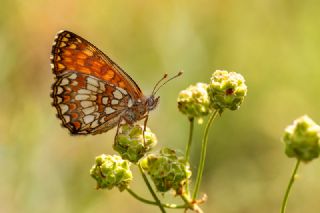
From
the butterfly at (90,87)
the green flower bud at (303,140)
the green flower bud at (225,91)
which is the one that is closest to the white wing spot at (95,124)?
the butterfly at (90,87)

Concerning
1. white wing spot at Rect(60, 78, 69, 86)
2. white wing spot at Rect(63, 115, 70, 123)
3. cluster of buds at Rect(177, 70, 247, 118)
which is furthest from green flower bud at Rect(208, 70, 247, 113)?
white wing spot at Rect(60, 78, 69, 86)

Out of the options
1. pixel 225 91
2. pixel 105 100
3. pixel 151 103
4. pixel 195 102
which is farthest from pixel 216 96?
pixel 105 100

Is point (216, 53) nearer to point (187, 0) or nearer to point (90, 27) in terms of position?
point (187, 0)

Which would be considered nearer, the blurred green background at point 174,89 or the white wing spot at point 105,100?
the white wing spot at point 105,100

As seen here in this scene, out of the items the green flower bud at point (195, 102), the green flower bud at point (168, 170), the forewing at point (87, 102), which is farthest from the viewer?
the forewing at point (87, 102)

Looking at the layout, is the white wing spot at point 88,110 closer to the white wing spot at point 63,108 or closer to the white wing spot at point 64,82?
the white wing spot at point 63,108

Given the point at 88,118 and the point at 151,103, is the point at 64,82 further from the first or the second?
the point at 151,103

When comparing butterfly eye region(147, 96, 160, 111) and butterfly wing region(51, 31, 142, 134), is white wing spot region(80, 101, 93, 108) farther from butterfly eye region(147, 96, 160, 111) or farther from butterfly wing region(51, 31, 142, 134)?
butterfly eye region(147, 96, 160, 111)

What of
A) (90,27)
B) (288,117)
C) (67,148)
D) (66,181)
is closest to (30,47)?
(90,27)

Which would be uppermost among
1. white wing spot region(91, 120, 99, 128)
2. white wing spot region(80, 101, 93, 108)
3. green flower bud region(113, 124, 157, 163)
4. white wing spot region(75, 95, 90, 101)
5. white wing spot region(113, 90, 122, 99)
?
white wing spot region(113, 90, 122, 99)
